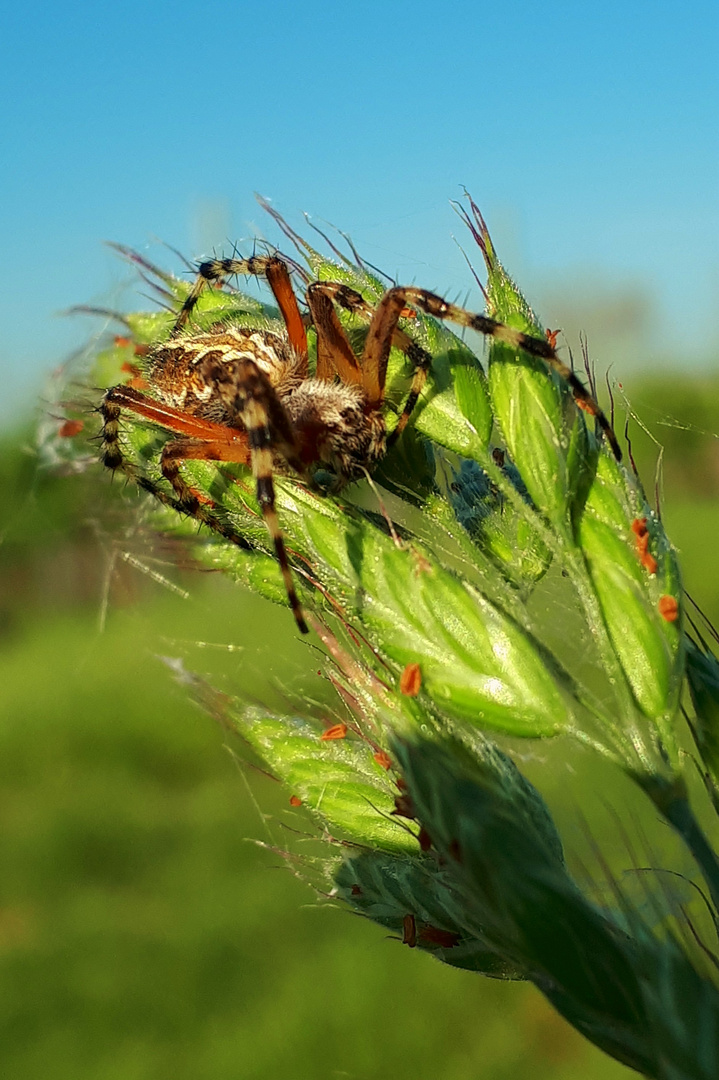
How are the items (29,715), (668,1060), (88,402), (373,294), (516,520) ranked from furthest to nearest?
(29,715), (88,402), (373,294), (516,520), (668,1060)

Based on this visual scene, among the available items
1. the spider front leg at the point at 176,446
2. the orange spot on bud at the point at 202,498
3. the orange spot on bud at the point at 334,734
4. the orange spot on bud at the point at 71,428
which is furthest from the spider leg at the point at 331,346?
the orange spot on bud at the point at 334,734

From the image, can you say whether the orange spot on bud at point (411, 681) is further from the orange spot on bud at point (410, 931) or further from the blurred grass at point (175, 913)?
the blurred grass at point (175, 913)

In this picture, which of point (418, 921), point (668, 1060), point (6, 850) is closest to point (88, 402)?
point (418, 921)

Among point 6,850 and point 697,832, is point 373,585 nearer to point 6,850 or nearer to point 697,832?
Result: point 697,832

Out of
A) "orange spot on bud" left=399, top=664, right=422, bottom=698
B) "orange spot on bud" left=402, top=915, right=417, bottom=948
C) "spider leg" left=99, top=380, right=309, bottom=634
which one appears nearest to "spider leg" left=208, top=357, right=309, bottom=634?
"spider leg" left=99, top=380, right=309, bottom=634

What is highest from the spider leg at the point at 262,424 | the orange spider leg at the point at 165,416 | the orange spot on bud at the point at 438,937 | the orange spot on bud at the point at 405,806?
the spider leg at the point at 262,424

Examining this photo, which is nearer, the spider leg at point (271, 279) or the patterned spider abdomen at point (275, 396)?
the patterned spider abdomen at point (275, 396)

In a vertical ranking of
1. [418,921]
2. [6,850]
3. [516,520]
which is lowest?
[6,850]
